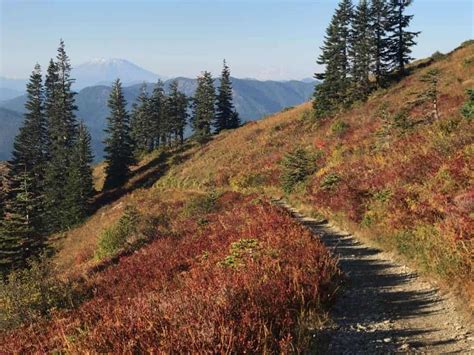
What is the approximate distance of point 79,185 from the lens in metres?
52.2

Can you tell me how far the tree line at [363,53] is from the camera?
50688 mm

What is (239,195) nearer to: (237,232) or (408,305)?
(237,232)

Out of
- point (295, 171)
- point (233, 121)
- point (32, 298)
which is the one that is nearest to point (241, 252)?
point (32, 298)

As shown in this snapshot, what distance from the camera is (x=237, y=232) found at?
1156 centimetres

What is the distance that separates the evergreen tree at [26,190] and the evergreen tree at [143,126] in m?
17.1

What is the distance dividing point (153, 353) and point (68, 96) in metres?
67.1

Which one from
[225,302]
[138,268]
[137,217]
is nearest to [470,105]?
[138,268]

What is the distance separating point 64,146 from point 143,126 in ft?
66.5

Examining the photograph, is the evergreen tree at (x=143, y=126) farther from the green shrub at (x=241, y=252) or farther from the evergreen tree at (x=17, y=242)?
the green shrub at (x=241, y=252)

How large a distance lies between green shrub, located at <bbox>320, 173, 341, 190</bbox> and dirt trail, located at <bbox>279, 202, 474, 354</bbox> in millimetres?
7981

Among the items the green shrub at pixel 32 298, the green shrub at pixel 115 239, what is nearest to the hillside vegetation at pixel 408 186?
the green shrub at pixel 32 298

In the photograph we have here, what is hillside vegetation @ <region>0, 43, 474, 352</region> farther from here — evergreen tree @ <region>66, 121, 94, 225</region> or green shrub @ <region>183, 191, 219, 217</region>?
evergreen tree @ <region>66, 121, 94, 225</region>

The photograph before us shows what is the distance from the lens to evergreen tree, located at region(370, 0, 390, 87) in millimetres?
51094

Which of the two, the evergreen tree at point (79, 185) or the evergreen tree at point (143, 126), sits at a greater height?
the evergreen tree at point (143, 126)
